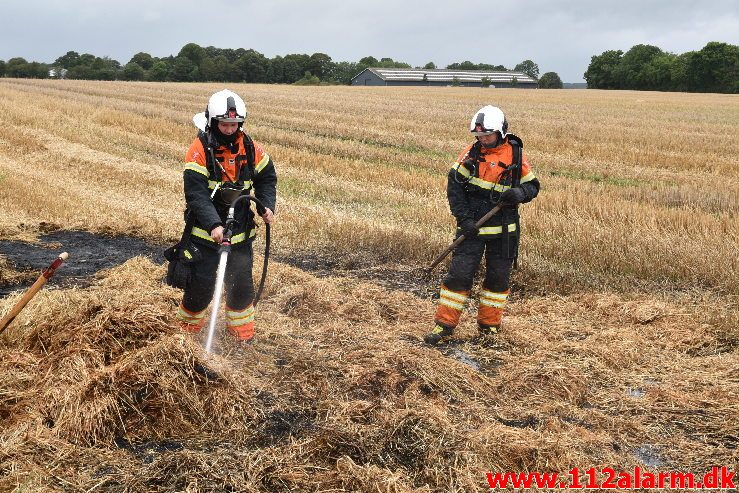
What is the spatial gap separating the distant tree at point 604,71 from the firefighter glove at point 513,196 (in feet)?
275

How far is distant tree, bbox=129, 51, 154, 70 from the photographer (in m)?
93.3

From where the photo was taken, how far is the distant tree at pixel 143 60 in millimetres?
93306

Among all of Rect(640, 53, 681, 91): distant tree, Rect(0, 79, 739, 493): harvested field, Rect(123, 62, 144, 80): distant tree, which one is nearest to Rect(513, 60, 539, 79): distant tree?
Rect(640, 53, 681, 91): distant tree

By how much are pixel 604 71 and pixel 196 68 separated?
50.0 meters

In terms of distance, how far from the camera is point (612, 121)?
2527cm

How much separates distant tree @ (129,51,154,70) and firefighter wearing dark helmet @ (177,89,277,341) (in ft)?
309

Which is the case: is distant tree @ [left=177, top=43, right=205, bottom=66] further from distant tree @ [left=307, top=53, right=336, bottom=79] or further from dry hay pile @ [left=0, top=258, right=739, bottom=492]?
dry hay pile @ [left=0, top=258, right=739, bottom=492]

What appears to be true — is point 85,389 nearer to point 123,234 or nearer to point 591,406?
point 591,406

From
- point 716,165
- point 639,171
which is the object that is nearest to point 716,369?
point 639,171

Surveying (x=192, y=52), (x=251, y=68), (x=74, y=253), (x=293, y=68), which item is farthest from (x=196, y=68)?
(x=74, y=253)

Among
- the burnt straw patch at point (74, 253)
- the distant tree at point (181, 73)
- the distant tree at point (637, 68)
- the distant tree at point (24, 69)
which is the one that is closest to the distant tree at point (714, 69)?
the distant tree at point (637, 68)

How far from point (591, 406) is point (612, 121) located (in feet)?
73.4

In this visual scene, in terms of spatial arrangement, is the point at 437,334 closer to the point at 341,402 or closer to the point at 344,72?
the point at 341,402

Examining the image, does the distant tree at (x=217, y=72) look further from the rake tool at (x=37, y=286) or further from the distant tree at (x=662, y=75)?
the rake tool at (x=37, y=286)
